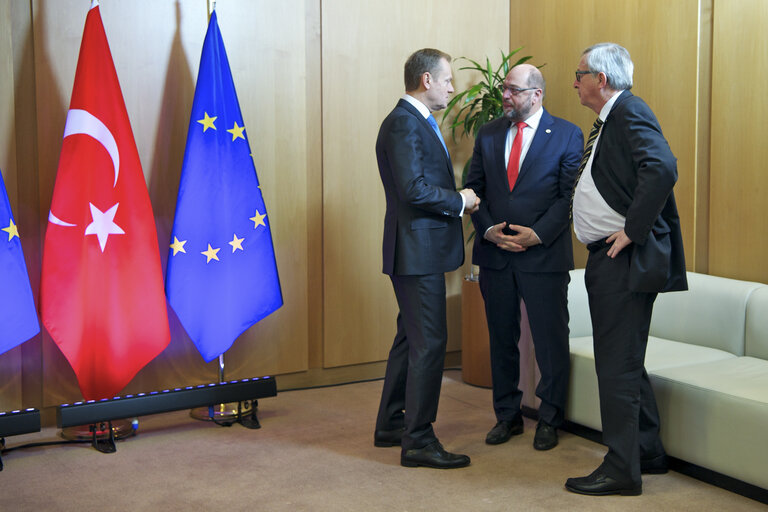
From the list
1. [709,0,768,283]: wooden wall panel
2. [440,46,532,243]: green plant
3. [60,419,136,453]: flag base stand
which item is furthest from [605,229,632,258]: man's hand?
[60,419,136,453]: flag base stand

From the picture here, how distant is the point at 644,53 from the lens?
4.26m

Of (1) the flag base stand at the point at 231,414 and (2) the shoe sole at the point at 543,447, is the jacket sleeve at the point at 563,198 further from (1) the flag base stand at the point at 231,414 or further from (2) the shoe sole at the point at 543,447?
(1) the flag base stand at the point at 231,414

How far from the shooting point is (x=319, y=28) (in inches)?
176

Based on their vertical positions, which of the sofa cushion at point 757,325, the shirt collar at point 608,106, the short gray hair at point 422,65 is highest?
the short gray hair at point 422,65

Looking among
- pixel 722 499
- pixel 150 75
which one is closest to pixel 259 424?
pixel 150 75

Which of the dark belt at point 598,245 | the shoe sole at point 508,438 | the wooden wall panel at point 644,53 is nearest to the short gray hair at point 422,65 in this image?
the dark belt at point 598,245

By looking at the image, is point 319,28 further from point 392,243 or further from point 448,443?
point 448,443

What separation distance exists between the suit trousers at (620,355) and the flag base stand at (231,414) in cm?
175

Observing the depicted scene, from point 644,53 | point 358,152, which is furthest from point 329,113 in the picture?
point 644,53

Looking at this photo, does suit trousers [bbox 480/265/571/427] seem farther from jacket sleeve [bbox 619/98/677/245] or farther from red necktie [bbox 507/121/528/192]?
jacket sleeve [bbox 619/98/677/245]

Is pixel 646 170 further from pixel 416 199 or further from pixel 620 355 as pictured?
pixel 416 199

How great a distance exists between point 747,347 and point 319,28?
2853 mm

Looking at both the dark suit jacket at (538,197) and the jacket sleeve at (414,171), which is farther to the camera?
the dark suit jacket at (538,197)

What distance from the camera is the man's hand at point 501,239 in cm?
344
